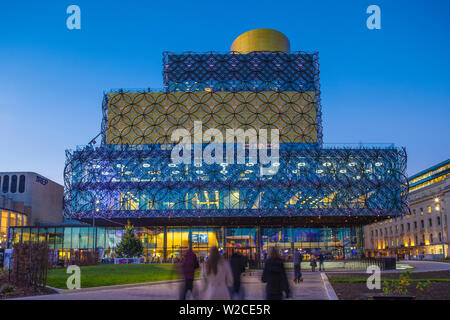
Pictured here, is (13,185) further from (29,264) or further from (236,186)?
(29,264)

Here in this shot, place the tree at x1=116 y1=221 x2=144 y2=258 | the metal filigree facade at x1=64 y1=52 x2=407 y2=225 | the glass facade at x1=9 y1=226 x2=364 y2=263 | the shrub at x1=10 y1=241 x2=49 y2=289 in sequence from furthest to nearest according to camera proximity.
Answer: the glass facade at x1=9 y1=226 x2=364 y2=263 < the metal filigree facade at x1=64 y1=52 x2=407 y2=225 < the tree at x1=116 y1=221 x2=144 y2=258 < the shrub at x1=10 y1=241 x2=49 y2=289

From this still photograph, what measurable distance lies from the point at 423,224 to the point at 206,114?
5888cm

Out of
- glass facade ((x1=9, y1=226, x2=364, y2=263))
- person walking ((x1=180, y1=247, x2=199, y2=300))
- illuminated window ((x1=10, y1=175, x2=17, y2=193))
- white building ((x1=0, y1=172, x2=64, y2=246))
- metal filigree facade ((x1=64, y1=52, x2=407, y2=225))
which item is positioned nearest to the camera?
person walking ((x1=180, y1=247, x2=199, y2=300))

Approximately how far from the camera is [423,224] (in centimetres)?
10719

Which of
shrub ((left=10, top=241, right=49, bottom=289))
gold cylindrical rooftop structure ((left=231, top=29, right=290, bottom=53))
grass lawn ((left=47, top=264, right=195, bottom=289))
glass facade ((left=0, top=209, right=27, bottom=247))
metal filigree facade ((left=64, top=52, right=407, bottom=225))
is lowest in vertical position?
grass lawn ((left=47, top=264, right=195, bottom=289))

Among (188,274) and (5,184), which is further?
(5,184)

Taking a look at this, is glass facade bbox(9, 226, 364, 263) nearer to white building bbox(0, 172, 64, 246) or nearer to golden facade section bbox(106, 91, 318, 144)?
golden facade section bbox(106, 91, 318, 144)

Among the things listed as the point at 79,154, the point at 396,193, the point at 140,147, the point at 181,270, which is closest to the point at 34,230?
the point at 79,154

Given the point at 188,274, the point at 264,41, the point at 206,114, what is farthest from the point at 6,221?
the point at 188,274

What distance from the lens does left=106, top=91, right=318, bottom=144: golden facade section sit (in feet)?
281

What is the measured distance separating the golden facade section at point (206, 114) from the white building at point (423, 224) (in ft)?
95.2

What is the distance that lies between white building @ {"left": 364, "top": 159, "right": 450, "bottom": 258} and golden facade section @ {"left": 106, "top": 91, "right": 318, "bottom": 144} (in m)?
29.0

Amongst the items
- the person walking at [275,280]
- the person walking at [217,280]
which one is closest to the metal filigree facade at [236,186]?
the person walking at [275,280]

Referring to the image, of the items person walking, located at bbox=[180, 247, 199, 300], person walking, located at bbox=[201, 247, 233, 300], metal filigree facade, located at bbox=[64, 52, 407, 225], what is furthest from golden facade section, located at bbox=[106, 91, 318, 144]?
person walking, located at bbox=[201, 247, 233, 300]
